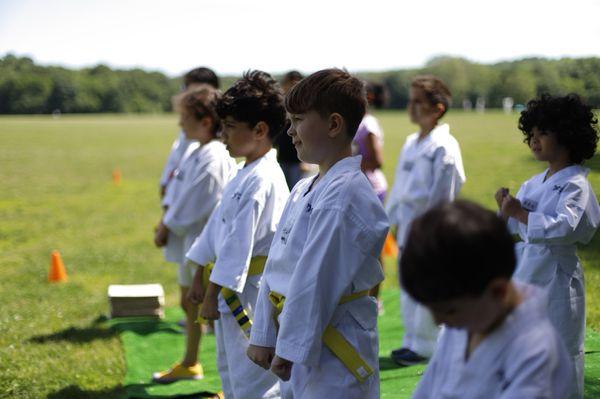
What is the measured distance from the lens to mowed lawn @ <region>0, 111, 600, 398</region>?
5.82m

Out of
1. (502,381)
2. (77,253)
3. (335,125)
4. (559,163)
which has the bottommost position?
(77,253)

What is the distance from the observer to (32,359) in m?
6.03

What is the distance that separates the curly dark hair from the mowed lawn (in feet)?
3.19

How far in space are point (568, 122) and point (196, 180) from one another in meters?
2.80

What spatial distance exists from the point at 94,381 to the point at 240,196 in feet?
8.79

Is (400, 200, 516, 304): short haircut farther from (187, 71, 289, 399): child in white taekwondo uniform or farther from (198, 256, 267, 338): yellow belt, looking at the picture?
(198, 256, 267, 338): yellow belt

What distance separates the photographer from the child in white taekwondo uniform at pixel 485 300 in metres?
1.75

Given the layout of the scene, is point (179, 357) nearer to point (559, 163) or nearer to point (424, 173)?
point (424, 173)

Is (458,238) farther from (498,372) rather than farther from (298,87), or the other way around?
(298,87)

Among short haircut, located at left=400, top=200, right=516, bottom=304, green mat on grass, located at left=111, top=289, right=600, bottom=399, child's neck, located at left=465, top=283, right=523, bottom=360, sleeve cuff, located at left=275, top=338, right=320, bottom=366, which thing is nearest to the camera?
short haircut, located at left=400, top=200, right=516, bottom=304

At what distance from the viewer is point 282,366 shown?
2.81m

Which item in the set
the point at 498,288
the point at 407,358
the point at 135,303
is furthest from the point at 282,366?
the point at 135,303

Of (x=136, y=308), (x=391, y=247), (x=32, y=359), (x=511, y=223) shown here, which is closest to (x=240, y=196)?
(x=511, y=223)

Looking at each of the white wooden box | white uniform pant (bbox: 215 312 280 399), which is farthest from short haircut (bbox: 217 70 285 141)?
the white wooden box
